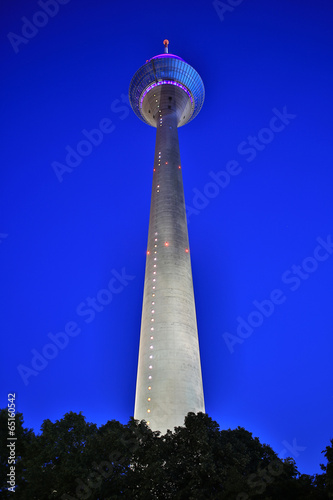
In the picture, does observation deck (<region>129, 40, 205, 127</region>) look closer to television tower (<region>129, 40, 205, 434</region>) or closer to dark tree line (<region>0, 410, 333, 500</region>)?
television tower (<region>129, 40, 205, 434</region>)

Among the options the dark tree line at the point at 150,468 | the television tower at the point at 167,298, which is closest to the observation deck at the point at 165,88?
the television tower at the point at 167,298

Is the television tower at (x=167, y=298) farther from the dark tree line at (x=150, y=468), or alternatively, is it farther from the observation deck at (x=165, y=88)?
the dark tree line at (x=150, y=468)

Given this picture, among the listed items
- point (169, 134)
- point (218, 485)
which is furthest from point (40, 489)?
point (169, 134)

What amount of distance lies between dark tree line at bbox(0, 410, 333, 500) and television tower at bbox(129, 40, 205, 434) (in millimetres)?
18468

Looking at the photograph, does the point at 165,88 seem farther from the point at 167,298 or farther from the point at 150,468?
the point at 150,468

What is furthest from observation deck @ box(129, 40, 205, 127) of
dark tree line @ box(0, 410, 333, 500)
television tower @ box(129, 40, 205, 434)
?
dark tree line @ box(0, 410, 333, 500)

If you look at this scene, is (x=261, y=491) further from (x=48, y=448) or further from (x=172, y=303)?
(x=172, y=303)

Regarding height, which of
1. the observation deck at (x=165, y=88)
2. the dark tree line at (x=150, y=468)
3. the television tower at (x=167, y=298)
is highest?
the observation deck at (x=165, y=88)

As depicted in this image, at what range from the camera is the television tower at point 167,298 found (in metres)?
53.8

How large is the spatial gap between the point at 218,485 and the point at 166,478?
3.96 meters

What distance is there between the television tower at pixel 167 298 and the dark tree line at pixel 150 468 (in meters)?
18.5

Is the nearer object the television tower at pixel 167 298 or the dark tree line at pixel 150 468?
the dark tree line at pixel 150 468

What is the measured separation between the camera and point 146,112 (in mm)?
94688

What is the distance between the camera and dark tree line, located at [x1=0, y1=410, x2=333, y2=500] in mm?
27109
